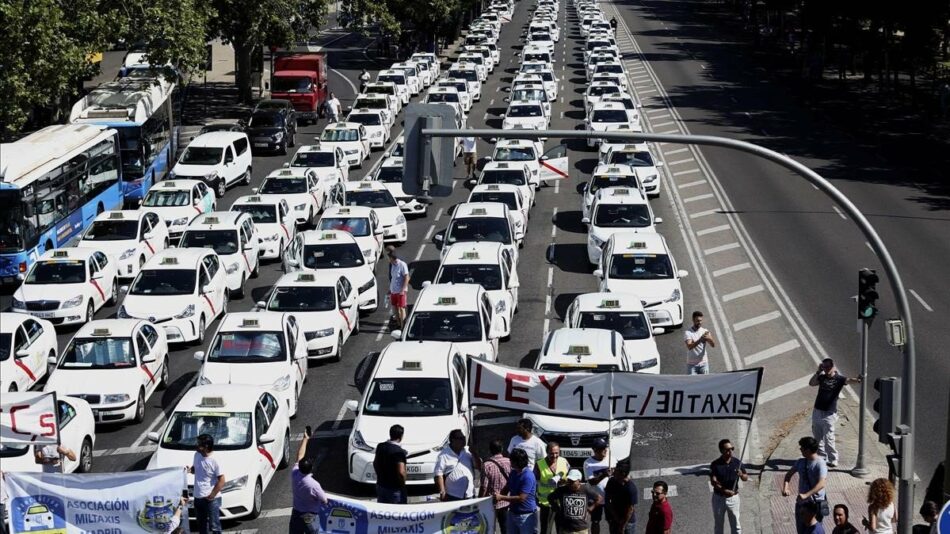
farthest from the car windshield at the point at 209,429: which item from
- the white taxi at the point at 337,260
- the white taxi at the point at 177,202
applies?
the white taxi at the point at 177,202

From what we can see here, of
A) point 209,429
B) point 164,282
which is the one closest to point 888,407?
point 209,429

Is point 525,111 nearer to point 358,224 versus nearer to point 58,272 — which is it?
point 358,224

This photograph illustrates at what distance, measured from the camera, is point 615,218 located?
3428cm

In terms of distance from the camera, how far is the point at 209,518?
17.5m

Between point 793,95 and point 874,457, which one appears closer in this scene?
point 874,457

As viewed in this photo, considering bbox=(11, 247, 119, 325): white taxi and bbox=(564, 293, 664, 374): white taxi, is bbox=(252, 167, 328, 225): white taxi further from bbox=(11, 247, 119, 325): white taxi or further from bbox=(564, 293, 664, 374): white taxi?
bbox=(564, 293, 664, 374): white taxi

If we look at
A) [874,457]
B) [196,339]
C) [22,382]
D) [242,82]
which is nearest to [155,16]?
[242,82]

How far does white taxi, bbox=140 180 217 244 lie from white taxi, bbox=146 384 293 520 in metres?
16.7

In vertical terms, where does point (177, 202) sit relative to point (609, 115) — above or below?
below

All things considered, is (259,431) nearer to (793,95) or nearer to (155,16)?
(155,16)

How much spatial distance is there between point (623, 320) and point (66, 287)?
39.3 feet

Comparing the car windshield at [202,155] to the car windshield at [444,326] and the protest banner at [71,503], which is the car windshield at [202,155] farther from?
the protest banner at [71,503]

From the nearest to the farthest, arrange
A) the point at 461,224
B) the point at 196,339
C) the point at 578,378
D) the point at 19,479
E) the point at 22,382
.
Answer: the point at 19,479 < the point at 578,378 < the point at 22,382 < the point at 196,339 < the point at 461,224

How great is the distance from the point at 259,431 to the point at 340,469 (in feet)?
5.82
